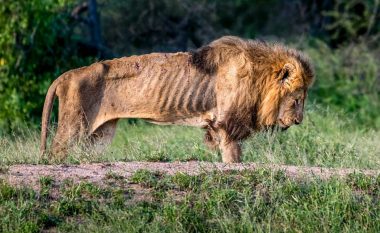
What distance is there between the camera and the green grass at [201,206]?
6.29 metres

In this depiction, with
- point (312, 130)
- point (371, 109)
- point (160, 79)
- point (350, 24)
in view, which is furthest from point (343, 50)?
point (160, 79)

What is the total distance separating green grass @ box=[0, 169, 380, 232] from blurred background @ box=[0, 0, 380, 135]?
5.59 meters

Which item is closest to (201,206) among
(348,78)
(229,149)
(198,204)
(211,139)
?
(198,204)

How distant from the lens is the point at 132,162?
757 cm

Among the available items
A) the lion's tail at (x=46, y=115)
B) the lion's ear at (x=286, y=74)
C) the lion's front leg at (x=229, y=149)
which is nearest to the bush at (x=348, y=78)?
the lion's ear at (x=286, y=74)

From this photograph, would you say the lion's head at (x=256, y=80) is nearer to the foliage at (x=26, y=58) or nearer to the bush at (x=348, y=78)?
the foliage at (x=26, y=58)

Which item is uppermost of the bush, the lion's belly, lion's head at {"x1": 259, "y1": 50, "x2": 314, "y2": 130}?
lion's head at {"x1": 259, "y1": 50, "x2": 314, "y2": 130}

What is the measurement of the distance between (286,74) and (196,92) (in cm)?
88

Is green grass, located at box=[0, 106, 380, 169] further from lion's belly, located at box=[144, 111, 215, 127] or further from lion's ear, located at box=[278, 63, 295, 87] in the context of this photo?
lion's ear, located at box=[278, 63, 295, 87]

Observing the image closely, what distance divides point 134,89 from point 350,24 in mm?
10230

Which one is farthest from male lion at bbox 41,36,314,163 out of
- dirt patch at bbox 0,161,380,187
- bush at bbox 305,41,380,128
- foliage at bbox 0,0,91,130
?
bush at bbox 305,41,380,128

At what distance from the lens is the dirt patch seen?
22.5ft

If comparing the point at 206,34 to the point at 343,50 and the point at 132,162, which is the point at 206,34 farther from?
the point at 132,162

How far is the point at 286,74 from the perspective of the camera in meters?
8.80
